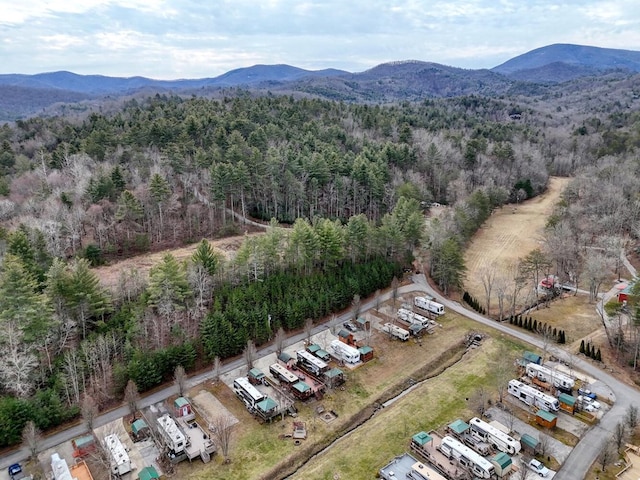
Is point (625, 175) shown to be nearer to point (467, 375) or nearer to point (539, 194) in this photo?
point (539, 194)

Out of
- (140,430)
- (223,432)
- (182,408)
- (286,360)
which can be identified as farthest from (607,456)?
(140,430)

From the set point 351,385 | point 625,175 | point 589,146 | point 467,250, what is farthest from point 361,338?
point 589,146

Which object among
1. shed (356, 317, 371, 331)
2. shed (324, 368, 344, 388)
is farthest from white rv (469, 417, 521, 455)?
shed (356, 317, 371, 331)

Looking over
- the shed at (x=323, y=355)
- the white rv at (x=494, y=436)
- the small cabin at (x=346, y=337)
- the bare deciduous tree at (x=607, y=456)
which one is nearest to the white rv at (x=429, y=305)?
the small cabin at (x=346, y=337)

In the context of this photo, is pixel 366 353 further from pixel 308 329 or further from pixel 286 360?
pixel 286 360

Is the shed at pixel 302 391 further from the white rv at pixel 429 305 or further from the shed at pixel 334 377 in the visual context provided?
the white rv at pixel 429 305

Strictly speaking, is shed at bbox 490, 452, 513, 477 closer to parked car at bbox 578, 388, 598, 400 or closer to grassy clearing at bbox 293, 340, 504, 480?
grassy clearing at bbox 293, 340, 504, 480

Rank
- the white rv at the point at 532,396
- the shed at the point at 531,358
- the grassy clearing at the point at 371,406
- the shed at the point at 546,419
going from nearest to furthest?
the grassy clearing at the point at 371,406 → the shed at the point at 546,419 → the white rv at the point at 532,396 → the shed at the point at 531,358
